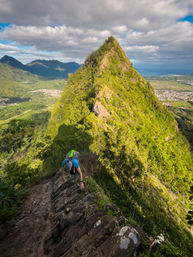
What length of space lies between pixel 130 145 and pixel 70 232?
2256 centimetres

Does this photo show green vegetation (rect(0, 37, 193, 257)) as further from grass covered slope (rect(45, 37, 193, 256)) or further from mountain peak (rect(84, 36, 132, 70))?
grass covered slope (rect(45, 37, 193, 256))

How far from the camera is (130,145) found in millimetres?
27891

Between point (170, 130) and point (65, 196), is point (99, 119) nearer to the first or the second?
point (65, 196)

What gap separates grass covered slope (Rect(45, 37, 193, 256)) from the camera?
1684 centimetres

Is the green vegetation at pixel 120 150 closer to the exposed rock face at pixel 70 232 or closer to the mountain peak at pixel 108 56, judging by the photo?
the mountain peak at pixel 108 56

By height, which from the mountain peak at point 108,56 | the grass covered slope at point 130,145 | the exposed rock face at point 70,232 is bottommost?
the grass covered slope at point 130,145

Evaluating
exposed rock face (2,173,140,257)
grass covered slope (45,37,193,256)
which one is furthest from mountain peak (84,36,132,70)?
exposed rock face (2,173,140,257)

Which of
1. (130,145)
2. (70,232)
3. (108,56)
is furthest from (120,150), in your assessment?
(108,56)

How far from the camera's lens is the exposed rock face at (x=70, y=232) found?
5.69 metres

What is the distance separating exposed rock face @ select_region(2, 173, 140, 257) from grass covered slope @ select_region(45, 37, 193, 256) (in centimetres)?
181

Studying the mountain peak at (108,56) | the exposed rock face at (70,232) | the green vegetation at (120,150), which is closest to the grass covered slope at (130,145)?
the mountain peak at (108,56)

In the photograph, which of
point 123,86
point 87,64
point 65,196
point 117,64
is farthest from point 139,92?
point 65,196

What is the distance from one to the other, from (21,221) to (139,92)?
96201 millimetres

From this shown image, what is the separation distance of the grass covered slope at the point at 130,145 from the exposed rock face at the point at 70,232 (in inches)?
71.1
